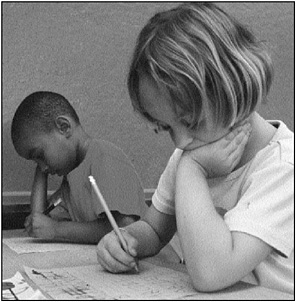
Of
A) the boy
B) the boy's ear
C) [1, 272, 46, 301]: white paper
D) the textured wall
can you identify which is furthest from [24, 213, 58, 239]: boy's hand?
[1, 272, 46, 301]: white paper

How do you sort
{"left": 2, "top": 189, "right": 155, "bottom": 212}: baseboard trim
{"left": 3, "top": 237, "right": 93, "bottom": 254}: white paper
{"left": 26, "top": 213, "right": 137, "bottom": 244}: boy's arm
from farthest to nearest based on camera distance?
{"left": 2, "top": 189, "right": 155, "bottom": 212}: baseboard trim, {"left": 26, "top": 213, "right": 137, "bottom": 244}: boy's arm, {"left": 3, "top": 237, "right": 93, "bottom": 254}: white paper

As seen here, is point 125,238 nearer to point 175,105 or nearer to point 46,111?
point 175,105

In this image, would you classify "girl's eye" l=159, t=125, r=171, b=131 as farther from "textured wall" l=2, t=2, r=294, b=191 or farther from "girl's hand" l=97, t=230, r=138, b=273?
"textured wall" l=2, t=2, r=294, b=191

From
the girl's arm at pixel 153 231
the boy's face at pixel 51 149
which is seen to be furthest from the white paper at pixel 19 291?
the boy's face at pixel 51 149

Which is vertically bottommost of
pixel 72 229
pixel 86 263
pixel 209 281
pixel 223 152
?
pixel 72 229

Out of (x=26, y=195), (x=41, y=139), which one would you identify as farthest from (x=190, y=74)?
(x=26, y=195)

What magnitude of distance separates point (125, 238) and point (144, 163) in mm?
911

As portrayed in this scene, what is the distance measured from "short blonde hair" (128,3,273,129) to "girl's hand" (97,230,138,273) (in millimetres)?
202

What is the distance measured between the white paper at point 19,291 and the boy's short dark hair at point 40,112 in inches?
28.7

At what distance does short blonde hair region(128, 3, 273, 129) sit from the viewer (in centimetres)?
67

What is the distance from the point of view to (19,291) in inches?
24.9

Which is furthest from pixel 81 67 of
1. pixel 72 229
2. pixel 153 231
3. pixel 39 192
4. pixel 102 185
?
pixel 153 231

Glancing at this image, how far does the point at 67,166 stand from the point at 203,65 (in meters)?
0.78

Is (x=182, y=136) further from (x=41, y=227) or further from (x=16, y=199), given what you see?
(x=16, y=199)
